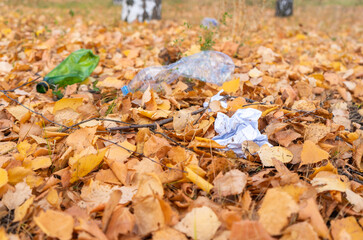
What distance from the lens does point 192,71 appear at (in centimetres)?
237

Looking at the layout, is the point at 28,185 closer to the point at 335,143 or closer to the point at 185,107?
the point at 185,107

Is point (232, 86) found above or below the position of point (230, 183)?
above

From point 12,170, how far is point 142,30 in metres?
3.42

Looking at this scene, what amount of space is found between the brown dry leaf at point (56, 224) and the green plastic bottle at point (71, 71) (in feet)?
4.09

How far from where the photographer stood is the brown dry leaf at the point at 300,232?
0.87 meters

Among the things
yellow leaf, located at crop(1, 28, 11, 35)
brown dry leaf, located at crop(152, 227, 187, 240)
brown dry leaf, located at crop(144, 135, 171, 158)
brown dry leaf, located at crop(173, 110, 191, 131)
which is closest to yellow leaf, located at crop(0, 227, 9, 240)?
brown dry leaf, located at crop(152, 227, 187, 240)

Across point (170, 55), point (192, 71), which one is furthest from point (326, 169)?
point (170, 55)

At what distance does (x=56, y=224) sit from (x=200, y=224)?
0.44 metres

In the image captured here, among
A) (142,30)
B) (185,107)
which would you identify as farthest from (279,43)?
(185,107)

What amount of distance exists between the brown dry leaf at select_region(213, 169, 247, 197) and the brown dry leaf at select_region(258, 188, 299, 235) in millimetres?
128

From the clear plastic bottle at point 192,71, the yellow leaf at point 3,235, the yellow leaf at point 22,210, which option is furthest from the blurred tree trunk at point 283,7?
the yellow leaf at point 3,235

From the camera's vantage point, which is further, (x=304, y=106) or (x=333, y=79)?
(x=333, y=79)

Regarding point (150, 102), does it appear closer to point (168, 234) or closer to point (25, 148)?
point (25, 148)

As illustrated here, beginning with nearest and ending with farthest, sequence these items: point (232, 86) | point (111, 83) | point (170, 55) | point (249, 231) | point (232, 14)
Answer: point (249, 231)
point (232, 86)
point (111, 83)
point (170, 55)
point (232, 14)
